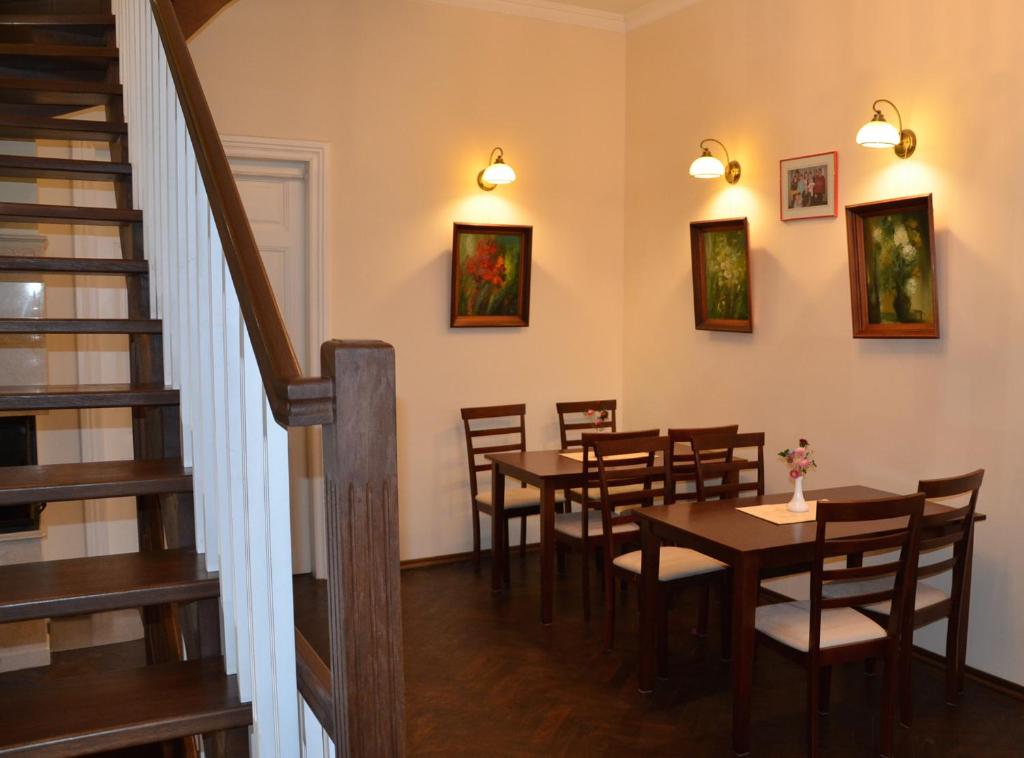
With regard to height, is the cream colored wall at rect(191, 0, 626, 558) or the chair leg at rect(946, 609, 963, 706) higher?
the cream colored wall at rect(191, 0, 626, 558)

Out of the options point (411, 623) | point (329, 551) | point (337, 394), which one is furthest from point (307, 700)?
point (411, 623)

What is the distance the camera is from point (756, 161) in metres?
5.30

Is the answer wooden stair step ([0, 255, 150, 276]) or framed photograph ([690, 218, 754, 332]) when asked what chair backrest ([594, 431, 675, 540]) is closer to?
framed photograph ([690, 218, 754, 332])

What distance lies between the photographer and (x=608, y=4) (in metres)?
6.12

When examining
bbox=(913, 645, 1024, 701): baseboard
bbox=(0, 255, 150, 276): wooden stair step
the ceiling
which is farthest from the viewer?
the ceiling

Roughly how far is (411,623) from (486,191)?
9.39 feet

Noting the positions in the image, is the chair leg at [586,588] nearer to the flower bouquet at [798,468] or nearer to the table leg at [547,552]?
the table leg at [547,552]

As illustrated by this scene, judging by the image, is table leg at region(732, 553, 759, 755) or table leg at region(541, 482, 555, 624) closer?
table leg at region(732, 553, 759, 755)

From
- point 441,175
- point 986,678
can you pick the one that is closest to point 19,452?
point 441,175

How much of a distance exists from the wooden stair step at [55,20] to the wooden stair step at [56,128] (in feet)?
2.28

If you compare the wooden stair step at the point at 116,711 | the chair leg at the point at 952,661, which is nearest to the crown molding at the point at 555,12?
the chair leg at the point at 952,661

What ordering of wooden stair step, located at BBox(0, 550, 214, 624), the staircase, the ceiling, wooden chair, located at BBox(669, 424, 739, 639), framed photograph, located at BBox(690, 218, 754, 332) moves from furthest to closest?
the ceiling, framed photograph, located at BBox(690, 218, 754, 332), wooden chair, located at BBox(669, 424, 739, 639), wooden stair step, located at BBox(0, 550, 214, 624), the staircase

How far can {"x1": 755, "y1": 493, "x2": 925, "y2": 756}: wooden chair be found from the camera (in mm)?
3096

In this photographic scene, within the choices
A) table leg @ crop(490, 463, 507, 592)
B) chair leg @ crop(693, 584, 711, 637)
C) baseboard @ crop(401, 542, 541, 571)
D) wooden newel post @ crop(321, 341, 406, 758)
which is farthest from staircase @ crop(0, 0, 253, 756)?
chair leg @ crop(693, 584, 711, 637)
